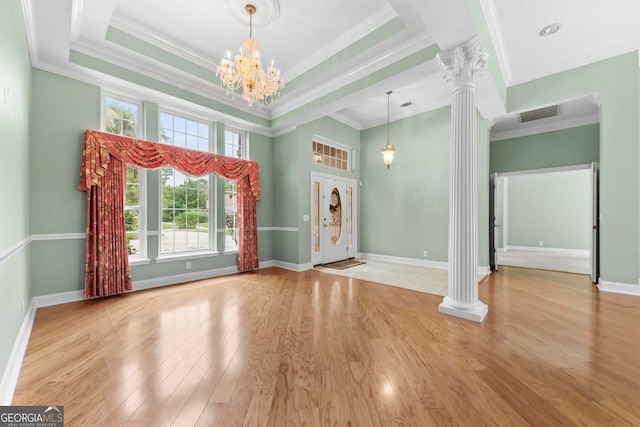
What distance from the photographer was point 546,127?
5.62 metres

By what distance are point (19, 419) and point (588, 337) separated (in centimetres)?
438

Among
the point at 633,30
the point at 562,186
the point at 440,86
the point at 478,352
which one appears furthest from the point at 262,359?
the point at 562,186

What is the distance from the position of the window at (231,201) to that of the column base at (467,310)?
4.01m

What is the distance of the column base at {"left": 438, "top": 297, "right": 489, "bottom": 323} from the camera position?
9.34ft

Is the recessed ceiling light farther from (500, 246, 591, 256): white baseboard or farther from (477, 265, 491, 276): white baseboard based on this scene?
(500, 246, 591, 256): white baseboard

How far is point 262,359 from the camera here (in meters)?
2.09

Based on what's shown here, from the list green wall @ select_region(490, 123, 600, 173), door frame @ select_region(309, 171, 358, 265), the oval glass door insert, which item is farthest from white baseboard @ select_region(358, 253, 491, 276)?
green wall @ select_region(490, 123, 600, 173)

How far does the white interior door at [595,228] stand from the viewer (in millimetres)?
4344

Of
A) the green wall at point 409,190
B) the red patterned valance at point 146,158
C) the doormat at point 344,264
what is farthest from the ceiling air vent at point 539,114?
the red patterned valance at point 146,158

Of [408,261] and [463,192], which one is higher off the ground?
[463,192]

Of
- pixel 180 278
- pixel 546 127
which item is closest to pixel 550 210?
pixel 546 127

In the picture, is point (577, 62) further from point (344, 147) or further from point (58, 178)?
point (58, 178)

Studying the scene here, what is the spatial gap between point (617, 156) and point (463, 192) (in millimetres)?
3032

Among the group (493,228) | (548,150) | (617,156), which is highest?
(548,150)
